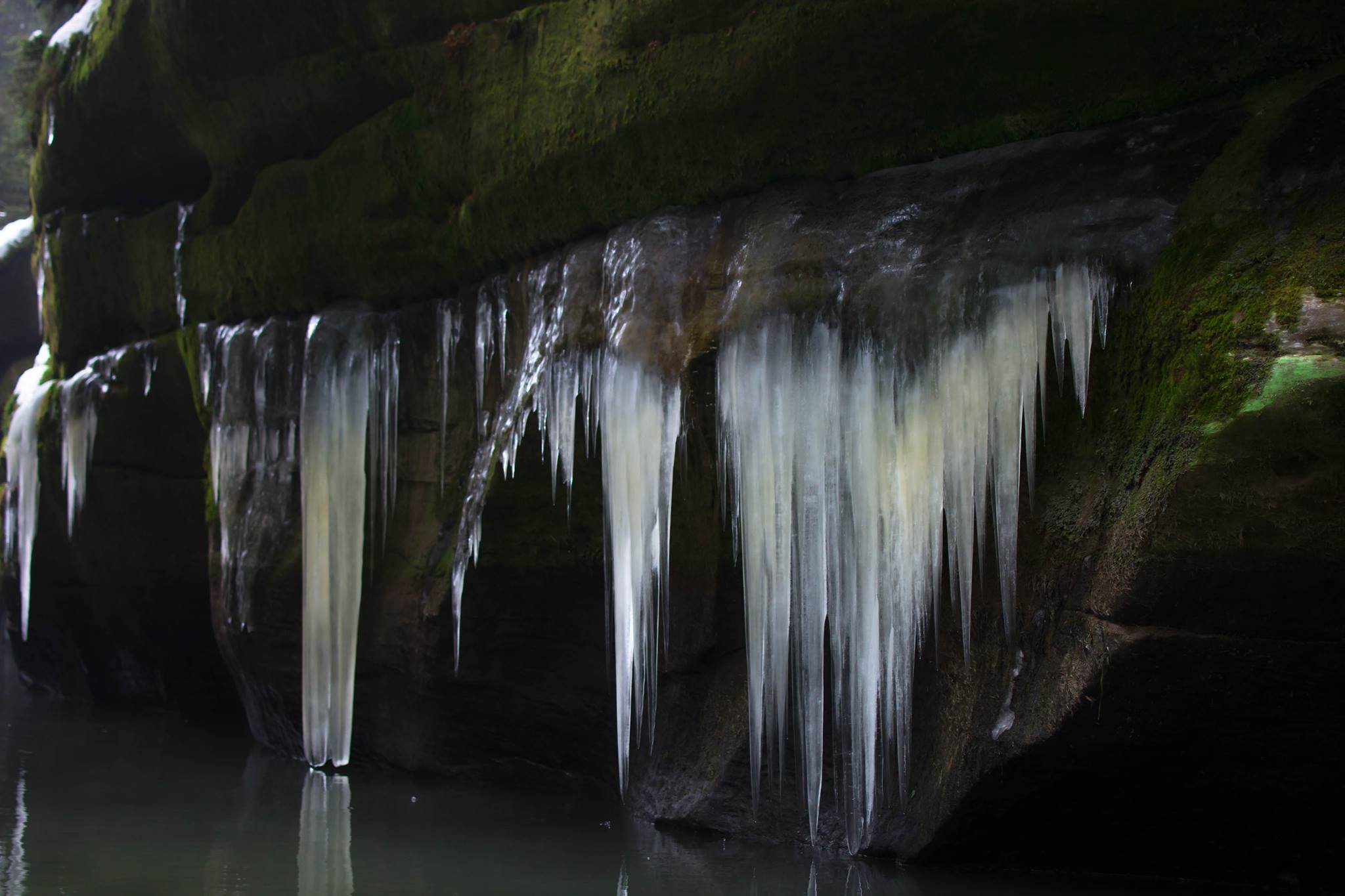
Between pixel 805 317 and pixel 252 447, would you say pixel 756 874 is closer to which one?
pixel 805 317

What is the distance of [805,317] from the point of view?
559 centimetres

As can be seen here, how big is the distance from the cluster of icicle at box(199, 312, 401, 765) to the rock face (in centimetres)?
10

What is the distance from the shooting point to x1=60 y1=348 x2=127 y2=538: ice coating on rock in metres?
10.4

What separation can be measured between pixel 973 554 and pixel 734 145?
226 centimetres

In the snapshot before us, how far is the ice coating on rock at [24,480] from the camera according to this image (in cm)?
1120

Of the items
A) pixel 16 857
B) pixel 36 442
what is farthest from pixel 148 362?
pixel 16 857

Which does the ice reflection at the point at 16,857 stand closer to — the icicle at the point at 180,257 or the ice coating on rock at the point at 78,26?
the icicle at the point at 180,257

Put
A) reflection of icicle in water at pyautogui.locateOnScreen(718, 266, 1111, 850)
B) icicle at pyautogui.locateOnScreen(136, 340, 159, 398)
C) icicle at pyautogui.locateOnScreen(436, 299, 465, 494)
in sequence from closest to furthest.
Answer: reflection of icicle in water at pyautogui.locateOnScreen(718, 266, 1111, 850), icicle at pyautogui.locateOnScreen(436, 299, 465, 494), icicle at pyautogui.locateOnScreen(136, 340, 159, 398)

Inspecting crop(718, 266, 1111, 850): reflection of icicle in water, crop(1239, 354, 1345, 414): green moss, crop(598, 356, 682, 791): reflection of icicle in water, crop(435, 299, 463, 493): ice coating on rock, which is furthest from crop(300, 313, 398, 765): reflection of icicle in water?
crop(1239, 354, 1345, 414): green moss

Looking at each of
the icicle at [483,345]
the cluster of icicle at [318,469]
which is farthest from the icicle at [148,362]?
the icicle at [483,345]

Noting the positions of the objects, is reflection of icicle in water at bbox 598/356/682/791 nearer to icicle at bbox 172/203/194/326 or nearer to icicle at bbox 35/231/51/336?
icicle at bbox 172/203/194/326

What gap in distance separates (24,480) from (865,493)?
9028 millimetres

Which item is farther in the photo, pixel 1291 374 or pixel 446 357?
pixel 446 357

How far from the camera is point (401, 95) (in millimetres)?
7688
